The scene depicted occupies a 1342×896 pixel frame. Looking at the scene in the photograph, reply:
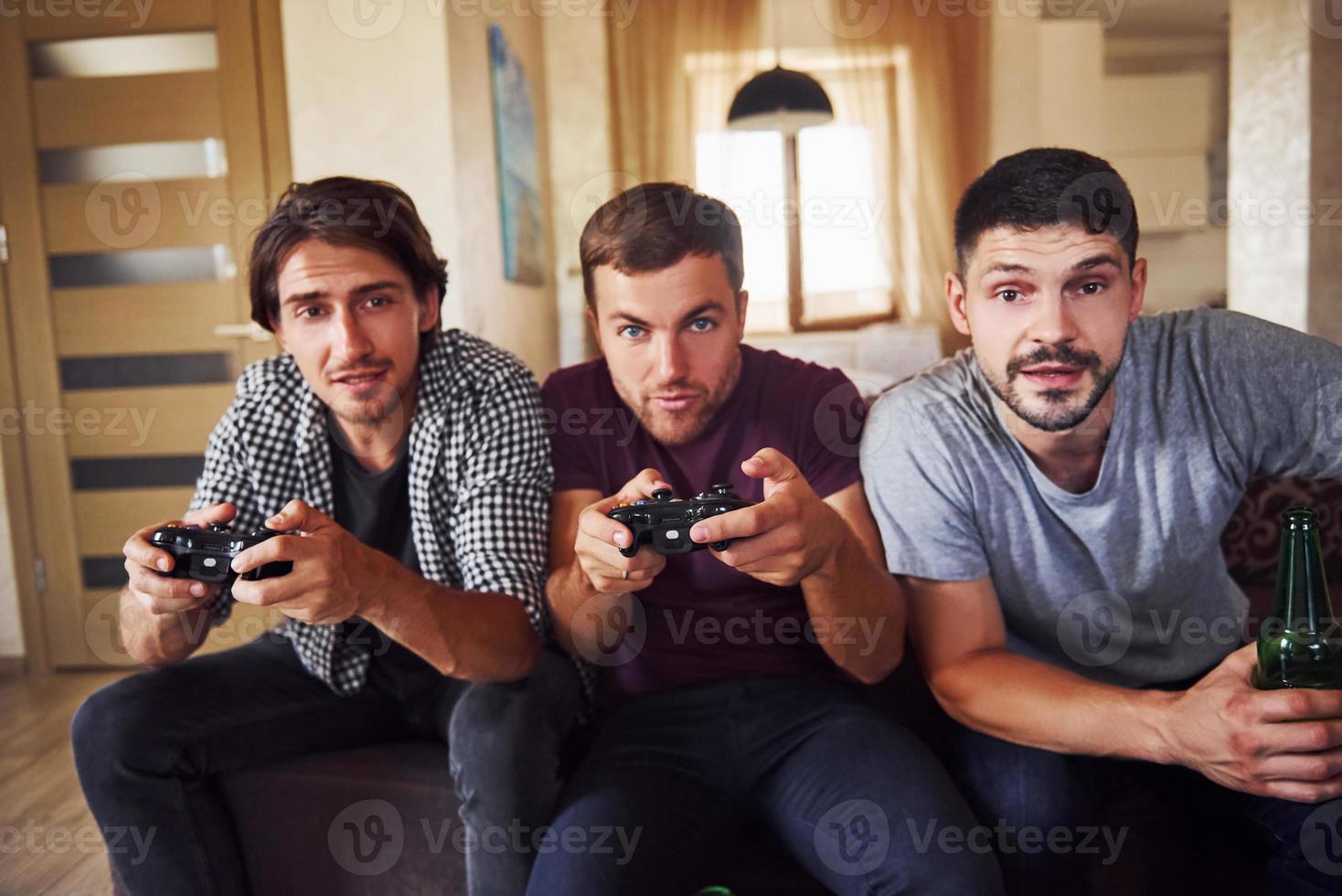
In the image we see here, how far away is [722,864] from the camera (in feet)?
3.56

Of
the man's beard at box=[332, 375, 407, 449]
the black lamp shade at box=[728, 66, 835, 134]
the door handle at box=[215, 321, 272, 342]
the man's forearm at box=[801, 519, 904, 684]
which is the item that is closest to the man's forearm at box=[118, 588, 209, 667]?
the man's beard at box=[332, 375, 407, 449]

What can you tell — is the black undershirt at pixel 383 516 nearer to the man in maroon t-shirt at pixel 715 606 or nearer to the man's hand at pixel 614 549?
the man in maroon t-shirt at pixel 715 606

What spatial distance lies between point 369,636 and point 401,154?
1.87 meters

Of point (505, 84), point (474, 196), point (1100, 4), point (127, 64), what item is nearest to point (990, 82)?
point (1100, 4)

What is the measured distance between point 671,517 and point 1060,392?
49 centimetres

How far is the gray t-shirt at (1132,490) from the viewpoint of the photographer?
3.69 feet

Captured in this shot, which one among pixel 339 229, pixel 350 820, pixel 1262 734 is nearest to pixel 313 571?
pixel 350 820

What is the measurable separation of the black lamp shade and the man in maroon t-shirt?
257 cm

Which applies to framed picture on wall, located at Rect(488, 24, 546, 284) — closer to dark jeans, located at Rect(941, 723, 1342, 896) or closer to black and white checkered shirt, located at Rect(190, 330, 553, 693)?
black and white checkered shirt, located at Rect(190, 330, 553, 693)

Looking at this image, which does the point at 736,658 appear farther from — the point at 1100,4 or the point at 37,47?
the point at 1100,4

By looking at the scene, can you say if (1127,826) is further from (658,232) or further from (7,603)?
(7,603)

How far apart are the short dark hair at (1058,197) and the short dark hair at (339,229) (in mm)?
794

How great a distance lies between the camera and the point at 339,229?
4.32 ft

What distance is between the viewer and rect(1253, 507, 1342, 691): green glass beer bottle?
3.11 ft
